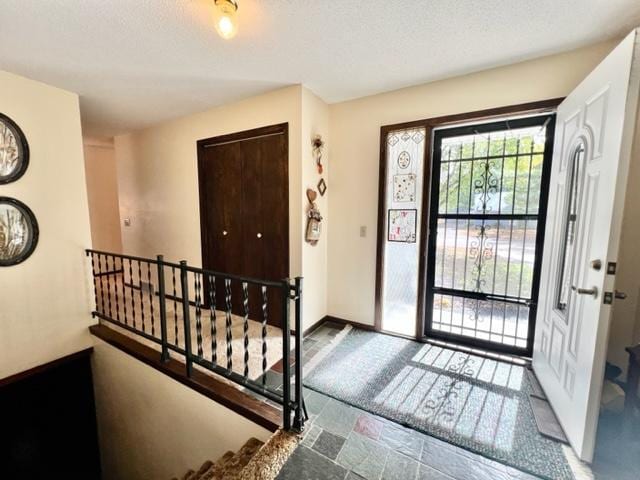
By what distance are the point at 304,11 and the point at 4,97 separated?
8.08ft

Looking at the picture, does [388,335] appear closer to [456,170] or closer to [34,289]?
[456,170]

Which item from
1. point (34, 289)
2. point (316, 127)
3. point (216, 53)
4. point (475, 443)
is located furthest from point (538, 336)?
point (34, 289)

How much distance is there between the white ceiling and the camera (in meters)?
1.47

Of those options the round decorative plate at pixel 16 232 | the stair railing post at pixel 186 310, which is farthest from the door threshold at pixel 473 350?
the round decorative plate at pixel 16 232

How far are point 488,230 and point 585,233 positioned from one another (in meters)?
0.86

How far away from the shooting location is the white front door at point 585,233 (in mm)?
1227

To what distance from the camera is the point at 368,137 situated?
2.66 metres

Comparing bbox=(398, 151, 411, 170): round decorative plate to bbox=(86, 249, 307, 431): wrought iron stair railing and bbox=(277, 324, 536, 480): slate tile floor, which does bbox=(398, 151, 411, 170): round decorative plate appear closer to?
bbox=(86, 249, 307, 431): wrought iron stair railing

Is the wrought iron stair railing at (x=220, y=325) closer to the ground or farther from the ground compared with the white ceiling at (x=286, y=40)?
closer to the ground

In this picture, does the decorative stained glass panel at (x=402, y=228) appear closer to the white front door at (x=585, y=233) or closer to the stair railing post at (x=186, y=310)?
the white front door at (x=585, y=233)

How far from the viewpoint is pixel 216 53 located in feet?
6.20

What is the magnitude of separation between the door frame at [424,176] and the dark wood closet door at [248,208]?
924mm

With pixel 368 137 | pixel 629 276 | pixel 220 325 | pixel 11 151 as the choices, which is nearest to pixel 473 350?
pixel 629 276

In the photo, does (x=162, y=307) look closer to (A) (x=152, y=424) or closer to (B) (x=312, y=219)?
(A) (x=152, y=424)
